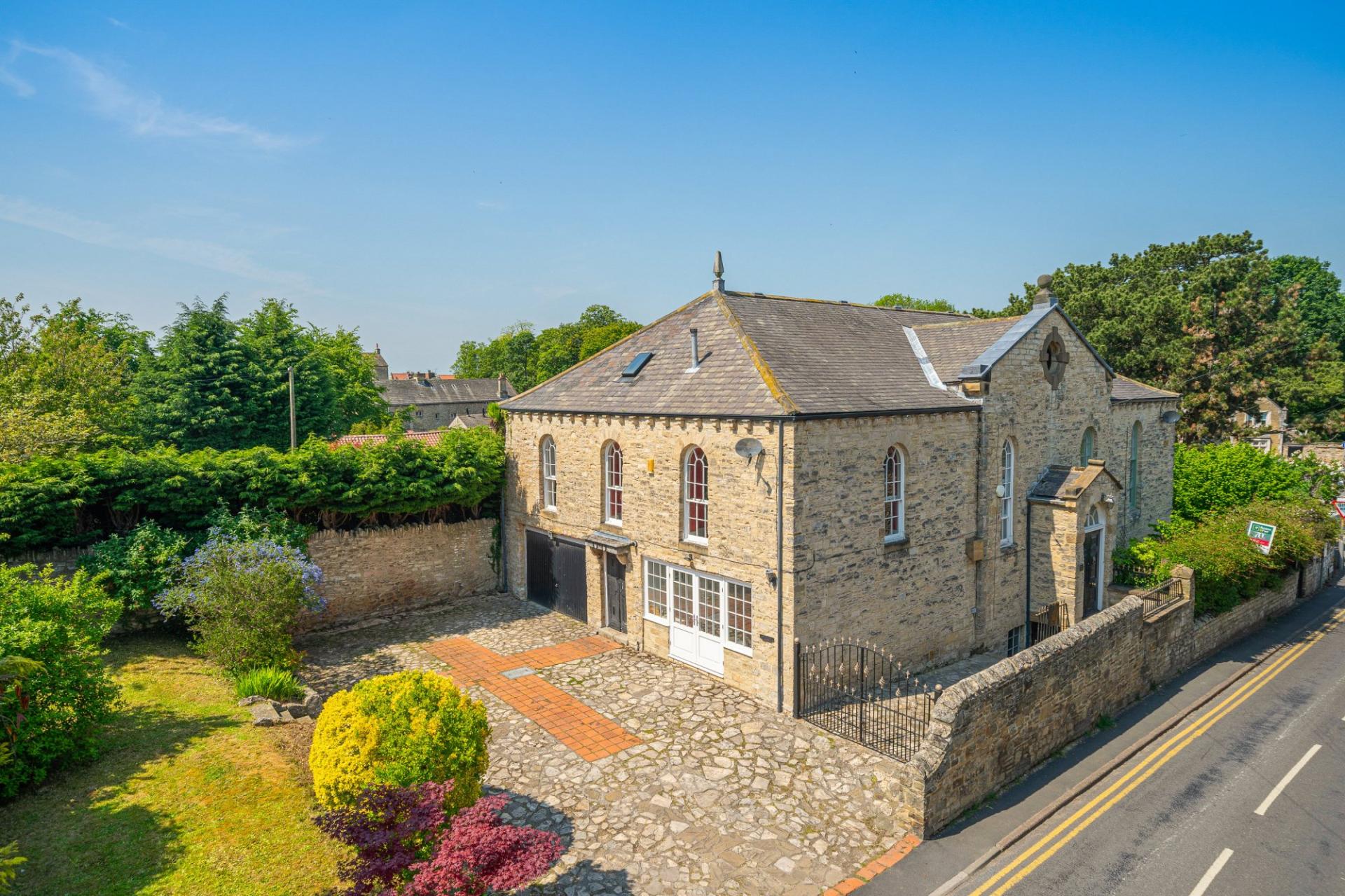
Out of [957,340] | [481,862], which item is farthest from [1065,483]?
[481,862]

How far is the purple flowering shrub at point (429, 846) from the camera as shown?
773 centimetres

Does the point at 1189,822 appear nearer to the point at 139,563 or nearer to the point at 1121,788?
the point at 1121,788

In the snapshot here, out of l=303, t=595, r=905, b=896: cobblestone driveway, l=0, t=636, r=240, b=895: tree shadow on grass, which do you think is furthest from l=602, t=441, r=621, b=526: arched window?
l=0, t=636, r=240, b=895: tree shadow on grass

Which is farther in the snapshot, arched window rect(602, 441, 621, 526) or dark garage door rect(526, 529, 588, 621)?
dark garage door rect(526, 529, 588, 621)

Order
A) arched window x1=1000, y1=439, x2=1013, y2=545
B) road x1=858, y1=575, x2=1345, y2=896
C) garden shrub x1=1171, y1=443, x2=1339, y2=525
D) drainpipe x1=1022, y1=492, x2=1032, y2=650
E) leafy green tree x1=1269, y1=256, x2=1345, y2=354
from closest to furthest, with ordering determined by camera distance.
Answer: road x1=858, y1=575, x2=1345, y2=896, arched window x1=1000, y1=439, x2=1013, y2=545, drainpipe x1=1022, y1=492, x2=1032, y2=650, garden shrub x1=1171, y1=443, x2=1339, y2=525, leafy green tree x1=1269, y1=256, x2=1345, y2=354

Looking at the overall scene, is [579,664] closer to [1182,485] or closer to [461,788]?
[461,788]

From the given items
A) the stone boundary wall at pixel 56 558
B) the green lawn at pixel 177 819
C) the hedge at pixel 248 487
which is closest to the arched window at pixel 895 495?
the hedge at pixel 248 487

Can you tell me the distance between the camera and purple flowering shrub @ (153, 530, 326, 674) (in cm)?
1562

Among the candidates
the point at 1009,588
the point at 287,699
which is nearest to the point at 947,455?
the point at 1009,588

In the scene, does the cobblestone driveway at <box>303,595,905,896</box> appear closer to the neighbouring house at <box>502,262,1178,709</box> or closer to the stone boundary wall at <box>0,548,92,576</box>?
the neighbouring house at <box>502,262,1178,709</box>

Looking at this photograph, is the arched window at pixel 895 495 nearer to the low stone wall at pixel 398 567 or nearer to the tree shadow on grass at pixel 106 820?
the low stone wall at pixel 398 567

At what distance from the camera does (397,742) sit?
32.2 feet

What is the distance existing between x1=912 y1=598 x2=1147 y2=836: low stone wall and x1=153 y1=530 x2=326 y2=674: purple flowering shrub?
13.3m

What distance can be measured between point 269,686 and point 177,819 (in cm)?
464
